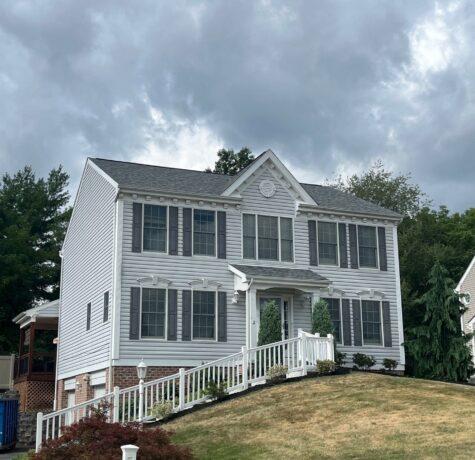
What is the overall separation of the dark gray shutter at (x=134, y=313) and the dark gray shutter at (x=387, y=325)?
9141mm

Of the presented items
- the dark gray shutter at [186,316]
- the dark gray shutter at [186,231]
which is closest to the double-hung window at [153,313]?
the dark gray shutter at [186,316]

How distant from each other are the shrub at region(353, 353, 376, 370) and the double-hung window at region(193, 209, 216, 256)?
597 centimetres

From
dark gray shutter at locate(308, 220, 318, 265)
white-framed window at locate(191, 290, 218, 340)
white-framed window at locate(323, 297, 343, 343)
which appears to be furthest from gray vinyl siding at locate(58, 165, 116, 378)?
white-framed window at locate(323, 297, 343, 343)

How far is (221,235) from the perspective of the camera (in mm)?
24438

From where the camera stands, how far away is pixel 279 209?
25656 millimetres

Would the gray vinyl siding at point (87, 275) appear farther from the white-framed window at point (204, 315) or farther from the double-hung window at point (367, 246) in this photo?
the double-hung window at point (367, 246)

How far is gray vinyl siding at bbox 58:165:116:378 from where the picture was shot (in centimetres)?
2375

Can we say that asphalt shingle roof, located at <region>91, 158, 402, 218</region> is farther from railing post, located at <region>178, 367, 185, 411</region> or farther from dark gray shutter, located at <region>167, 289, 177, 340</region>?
railing post, located at <region>178, 367, 185, 411</region>

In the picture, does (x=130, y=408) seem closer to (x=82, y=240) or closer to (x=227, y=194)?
(x=227, y=194)

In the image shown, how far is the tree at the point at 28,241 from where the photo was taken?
42188 mm

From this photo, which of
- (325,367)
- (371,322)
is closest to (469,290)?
(371,322)

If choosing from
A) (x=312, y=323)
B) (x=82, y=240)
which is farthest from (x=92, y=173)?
(x=312, y=323)

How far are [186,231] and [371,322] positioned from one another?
24.7ft

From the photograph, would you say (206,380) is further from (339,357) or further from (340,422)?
(340,422)
